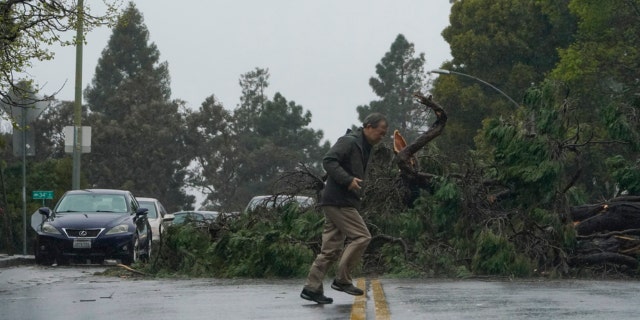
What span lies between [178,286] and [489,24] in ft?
138

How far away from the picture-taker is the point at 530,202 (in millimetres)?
17688

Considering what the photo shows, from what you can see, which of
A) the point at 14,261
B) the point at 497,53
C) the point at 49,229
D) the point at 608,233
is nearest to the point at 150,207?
the point at 14,261

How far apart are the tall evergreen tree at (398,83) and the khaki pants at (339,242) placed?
97002mm

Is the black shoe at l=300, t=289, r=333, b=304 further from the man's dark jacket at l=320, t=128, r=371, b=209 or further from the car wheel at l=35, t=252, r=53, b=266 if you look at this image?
the car wheel at l=35, t=252, r=53, b=266

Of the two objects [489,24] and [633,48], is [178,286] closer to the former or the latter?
[633,48]

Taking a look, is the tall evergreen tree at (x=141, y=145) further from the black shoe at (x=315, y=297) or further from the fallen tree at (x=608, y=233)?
the black shoe at (x=315, y=297)

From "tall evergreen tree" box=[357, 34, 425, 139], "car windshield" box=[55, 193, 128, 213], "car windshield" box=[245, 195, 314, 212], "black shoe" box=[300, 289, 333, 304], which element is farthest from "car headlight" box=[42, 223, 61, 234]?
"tall evergreen tree" box=[357, 34, 425, 139]

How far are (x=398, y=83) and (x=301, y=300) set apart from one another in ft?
324

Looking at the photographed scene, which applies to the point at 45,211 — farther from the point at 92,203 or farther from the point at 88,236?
the point at 92,203

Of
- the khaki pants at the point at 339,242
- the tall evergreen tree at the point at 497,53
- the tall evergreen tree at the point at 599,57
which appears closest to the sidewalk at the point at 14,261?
the khaki pants at the point at 339,242

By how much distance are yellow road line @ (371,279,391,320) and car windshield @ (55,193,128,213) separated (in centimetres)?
1172

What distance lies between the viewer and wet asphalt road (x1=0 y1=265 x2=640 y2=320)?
10.9 metres

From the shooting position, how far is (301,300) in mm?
12648

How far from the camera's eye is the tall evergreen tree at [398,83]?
10944cm
